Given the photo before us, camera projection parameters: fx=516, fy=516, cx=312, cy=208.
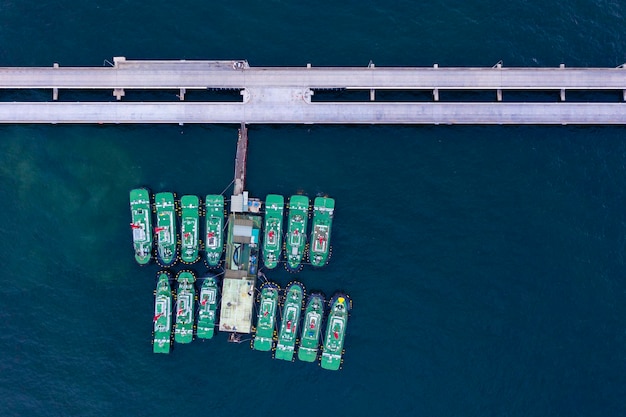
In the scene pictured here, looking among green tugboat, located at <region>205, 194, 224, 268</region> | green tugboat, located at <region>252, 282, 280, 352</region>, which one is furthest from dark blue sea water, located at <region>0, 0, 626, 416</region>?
green tugboat, located at <region>205, 194, 224, 268</region>

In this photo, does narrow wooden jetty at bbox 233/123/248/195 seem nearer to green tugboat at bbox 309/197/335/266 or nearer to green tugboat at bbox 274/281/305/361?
green tugboat at bbox 309/197/335/266

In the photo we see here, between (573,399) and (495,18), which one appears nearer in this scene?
(573,399)

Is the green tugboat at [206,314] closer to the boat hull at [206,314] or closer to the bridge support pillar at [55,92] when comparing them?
the boat hull at [206,314]

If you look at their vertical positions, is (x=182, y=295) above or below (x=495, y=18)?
below

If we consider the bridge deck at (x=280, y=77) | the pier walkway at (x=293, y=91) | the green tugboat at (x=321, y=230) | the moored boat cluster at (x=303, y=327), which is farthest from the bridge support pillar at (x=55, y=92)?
the moored boat cluster at (x=303, y=327)

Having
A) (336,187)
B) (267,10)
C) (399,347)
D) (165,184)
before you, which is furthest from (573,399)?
(267,10)

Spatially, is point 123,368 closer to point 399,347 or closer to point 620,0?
point 399,347

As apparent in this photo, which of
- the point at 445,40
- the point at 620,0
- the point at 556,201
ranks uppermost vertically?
the point at 620,0
